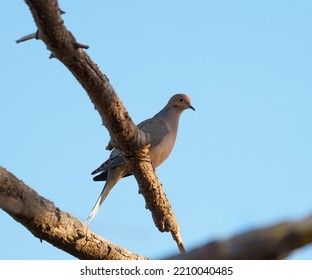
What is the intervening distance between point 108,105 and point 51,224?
791mm

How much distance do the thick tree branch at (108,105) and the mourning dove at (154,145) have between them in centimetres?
75

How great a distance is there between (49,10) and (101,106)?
32.3 inches

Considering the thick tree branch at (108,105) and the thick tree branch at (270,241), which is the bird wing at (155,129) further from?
the thick tree branch at (270,241)

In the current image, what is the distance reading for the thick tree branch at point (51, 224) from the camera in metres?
2.79

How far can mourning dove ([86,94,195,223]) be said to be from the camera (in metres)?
5.01

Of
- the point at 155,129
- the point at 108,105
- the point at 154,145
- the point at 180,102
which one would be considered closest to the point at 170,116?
the point at 180,102

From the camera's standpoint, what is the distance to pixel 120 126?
10.8 feet

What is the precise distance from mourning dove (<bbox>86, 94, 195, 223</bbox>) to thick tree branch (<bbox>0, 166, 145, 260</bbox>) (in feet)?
4.59

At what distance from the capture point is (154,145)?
17.1 ft

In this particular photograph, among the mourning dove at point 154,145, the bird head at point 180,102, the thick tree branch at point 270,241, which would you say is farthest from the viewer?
the bird head at point 180,102

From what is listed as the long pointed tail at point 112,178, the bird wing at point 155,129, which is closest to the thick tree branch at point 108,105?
the long pointed tail at point 112,178

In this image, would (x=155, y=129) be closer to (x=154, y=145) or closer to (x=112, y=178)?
(x=154, y=145)

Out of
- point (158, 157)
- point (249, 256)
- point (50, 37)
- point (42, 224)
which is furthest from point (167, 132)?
point (249, 256)

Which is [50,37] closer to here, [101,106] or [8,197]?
[101,106]
